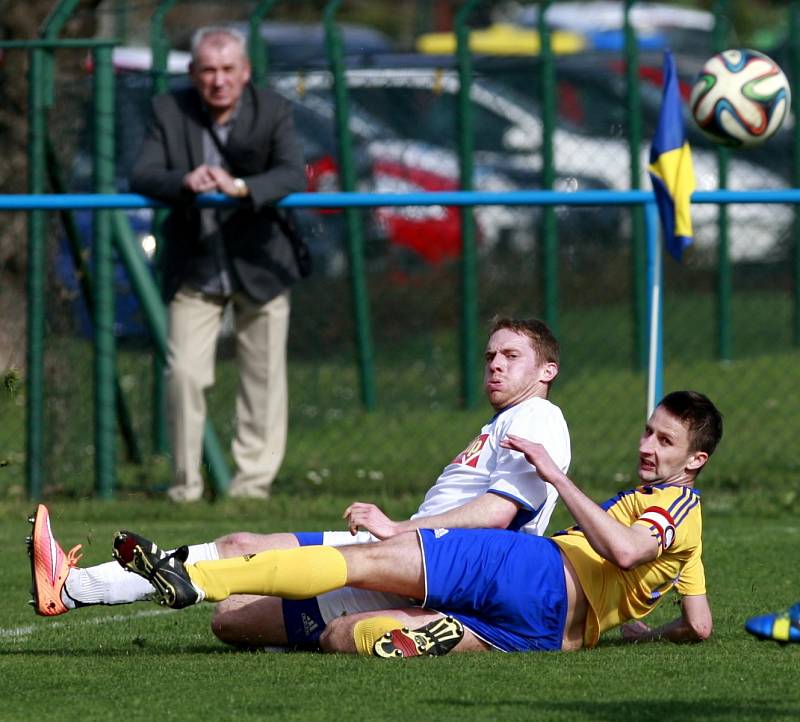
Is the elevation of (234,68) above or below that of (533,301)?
above

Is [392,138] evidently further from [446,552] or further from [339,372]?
[446,552]

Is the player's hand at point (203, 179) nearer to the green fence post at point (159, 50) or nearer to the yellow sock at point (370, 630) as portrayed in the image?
the green fence post at point (159, 50)

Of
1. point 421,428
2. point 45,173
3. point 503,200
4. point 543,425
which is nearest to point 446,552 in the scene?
point 543,425

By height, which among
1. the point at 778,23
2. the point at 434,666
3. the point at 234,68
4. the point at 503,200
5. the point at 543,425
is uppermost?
the point at 778,23

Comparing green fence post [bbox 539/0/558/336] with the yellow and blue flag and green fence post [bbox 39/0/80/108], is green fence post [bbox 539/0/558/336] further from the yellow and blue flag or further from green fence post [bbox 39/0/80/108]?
the yellow and blue flag

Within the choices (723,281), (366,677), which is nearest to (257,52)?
(723,281)

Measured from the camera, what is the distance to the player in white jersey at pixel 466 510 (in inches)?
216

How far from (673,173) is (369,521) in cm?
330

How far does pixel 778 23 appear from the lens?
100 ft

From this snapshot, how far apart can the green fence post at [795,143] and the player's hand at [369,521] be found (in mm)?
7704

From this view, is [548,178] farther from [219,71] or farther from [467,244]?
[219,71]

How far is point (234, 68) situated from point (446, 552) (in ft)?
13.6

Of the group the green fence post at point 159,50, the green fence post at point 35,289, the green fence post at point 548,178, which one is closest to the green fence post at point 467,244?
→ the green fence post at point 548,178

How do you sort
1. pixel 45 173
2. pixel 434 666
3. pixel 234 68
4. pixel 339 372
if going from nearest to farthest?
pixel 434 666, pixel 234 68, pixel 45 173, pixel 339 372
